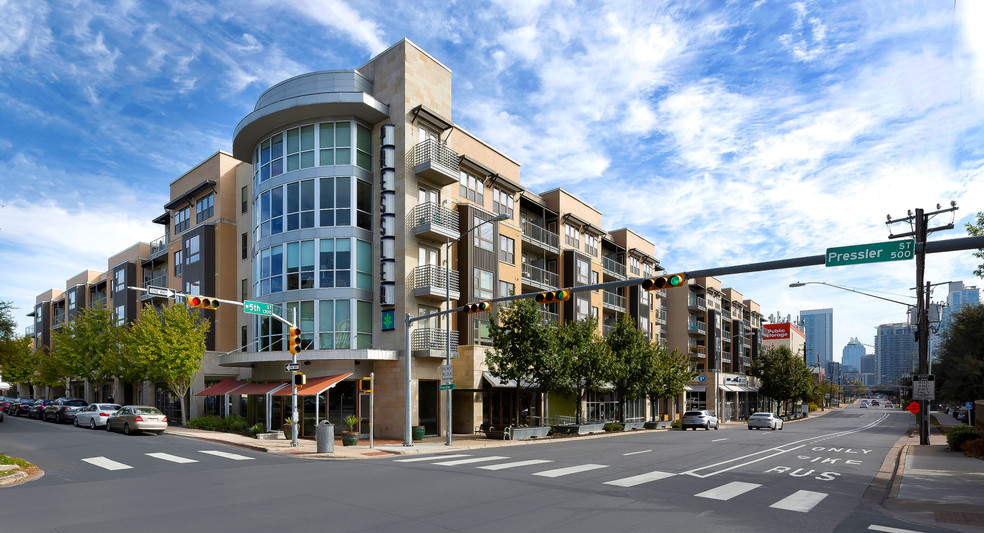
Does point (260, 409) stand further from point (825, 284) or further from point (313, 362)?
point (825, 284)

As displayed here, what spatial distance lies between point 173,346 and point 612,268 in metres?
35.8

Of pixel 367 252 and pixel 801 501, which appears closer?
pixel 801 501

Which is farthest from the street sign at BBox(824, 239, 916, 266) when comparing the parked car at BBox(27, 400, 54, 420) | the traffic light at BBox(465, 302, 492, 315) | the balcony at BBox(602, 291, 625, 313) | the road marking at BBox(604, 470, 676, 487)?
the parked car at BBox(27, 400, 54, 420)

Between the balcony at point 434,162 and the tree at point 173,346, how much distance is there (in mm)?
16498

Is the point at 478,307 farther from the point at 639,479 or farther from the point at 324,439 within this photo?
the point at 639,479

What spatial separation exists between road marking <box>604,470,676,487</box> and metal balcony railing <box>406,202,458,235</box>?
716 inches

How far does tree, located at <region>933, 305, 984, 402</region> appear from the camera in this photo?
1357 inches

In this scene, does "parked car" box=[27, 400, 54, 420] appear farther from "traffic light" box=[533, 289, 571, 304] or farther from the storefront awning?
"traffic light" box=[533, 289, 571, 304]

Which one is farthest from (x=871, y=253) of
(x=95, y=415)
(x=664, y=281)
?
(x=95, y=415)

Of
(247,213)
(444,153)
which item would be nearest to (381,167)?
(444,153)

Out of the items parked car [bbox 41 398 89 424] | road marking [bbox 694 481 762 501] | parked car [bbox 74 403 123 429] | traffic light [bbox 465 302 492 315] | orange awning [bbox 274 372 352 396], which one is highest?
traffic light [bbox 465 302 492 315]

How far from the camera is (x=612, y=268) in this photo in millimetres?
57562

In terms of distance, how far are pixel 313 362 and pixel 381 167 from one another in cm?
1036

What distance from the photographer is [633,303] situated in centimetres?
6012
